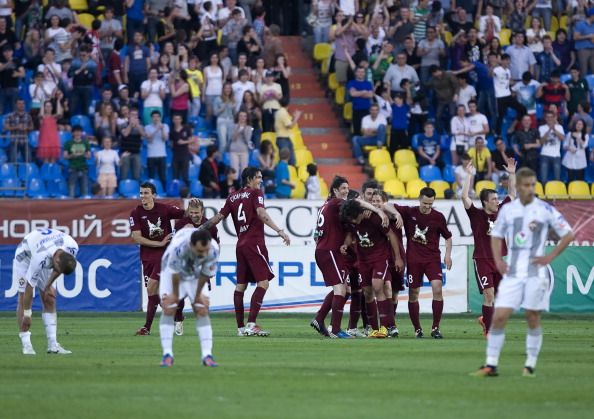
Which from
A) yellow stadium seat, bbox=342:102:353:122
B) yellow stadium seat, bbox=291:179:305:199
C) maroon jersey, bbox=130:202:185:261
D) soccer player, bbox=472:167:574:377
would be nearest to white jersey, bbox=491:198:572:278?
soccer player, bbox=472:167:574:377

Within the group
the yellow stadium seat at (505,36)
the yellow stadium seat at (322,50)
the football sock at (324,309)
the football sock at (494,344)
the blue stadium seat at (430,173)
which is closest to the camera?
the football sock at (494,344)

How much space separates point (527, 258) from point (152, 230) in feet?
31.1

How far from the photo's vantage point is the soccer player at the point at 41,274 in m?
16.8

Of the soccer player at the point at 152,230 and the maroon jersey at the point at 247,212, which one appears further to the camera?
the soccer player at the point at 152,230

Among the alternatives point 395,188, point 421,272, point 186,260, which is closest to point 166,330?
point 186,260

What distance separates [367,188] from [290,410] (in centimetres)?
991

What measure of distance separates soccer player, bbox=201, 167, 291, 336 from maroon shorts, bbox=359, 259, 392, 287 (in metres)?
1.53

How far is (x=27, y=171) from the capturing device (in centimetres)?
3134

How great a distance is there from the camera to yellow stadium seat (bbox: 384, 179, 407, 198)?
33.2m

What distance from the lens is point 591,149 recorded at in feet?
117

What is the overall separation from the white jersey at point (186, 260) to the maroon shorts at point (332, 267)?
6055 millimetres

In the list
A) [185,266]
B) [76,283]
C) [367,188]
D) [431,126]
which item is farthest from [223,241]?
[185,266]

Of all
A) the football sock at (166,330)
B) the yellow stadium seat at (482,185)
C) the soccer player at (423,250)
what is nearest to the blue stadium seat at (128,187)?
the yellow stadium seat at (482,185)

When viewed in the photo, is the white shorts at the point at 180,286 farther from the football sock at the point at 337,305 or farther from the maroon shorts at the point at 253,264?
the maroon shorts at the point at 253,264
